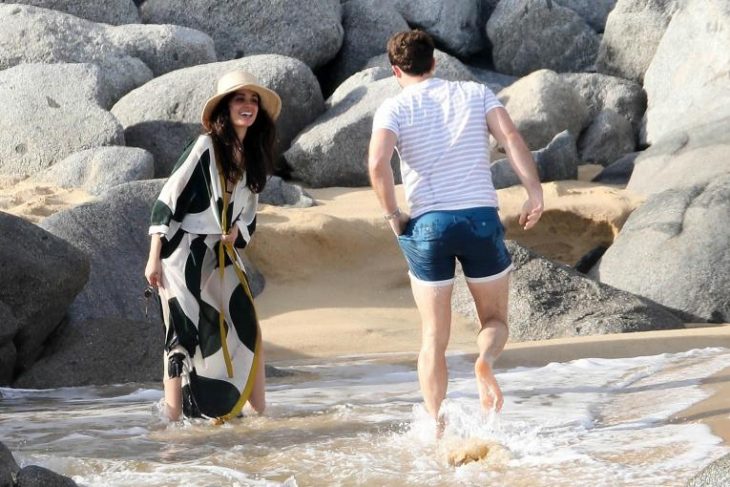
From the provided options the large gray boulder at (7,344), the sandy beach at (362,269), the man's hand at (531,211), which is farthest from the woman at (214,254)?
the sandy beach at (362,269)

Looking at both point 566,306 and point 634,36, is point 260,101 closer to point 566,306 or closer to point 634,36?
point 566,306

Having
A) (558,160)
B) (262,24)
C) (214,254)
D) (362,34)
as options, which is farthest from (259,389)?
(362,34)

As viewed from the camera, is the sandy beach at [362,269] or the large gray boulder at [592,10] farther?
the large gray boulder at [592,10]

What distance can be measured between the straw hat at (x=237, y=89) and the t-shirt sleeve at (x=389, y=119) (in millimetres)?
957

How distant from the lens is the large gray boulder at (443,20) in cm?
1808

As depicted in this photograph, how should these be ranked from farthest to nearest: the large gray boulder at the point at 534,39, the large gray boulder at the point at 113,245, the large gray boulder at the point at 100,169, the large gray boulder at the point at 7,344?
the large gray boulder at the point at 534,39
the large gray boulder at the point at 100,169
the large gray boulder at the point at 113,245
the large gray boulder at the point at 7,344

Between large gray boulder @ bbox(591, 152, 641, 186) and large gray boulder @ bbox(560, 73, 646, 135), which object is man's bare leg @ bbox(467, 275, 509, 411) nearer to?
large gray boulder @ bbox(591, 152, 641, 186)

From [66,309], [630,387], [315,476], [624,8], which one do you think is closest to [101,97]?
[66,309]

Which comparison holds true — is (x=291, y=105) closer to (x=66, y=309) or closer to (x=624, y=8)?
(x=624, y=8)

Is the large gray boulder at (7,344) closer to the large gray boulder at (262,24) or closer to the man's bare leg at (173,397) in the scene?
the man's bare leg at (173,397)

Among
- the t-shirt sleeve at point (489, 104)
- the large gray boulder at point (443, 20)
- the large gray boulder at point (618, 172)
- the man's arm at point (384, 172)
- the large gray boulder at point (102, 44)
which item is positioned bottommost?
→ the large gray boulder at point (618, 172)

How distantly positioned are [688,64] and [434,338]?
1109 centimetres

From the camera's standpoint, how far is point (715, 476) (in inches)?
163

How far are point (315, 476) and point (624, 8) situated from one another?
13.4 meters
